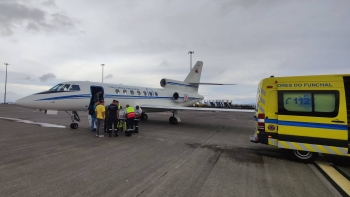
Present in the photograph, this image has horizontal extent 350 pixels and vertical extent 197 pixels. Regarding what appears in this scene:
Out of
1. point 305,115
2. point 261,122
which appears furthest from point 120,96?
point 305,115

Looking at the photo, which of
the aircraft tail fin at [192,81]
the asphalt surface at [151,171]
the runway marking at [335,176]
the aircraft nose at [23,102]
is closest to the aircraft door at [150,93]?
the aircraft tail fin at [192,81]

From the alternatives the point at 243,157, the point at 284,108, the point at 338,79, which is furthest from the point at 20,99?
the point at 338,79

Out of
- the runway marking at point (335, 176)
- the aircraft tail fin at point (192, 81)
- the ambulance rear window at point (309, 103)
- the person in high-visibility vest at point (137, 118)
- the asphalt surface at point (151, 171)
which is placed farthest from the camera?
the aircraft tail fin at point (192, 81)

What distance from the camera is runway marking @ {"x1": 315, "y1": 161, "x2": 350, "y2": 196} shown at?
168 inches

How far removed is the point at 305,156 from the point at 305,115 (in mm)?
1285

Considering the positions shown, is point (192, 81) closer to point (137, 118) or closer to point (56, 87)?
point (137, 118)

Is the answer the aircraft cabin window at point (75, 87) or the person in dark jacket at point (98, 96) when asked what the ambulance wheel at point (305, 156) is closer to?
the person in dark jacket at point (98, 96)

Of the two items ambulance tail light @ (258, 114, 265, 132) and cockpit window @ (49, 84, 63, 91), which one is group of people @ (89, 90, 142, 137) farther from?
ambulance tail light @ (258, 114, 265, 132)

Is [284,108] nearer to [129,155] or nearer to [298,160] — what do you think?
[298,160]

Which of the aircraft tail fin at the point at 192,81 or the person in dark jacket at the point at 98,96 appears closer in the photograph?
the person in dark jacket at the point at 98,96

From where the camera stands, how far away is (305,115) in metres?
5.82

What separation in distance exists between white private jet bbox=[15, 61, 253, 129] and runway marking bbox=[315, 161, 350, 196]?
5476mm

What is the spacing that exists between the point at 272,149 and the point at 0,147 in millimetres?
9971

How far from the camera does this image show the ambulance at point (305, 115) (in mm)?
5457
